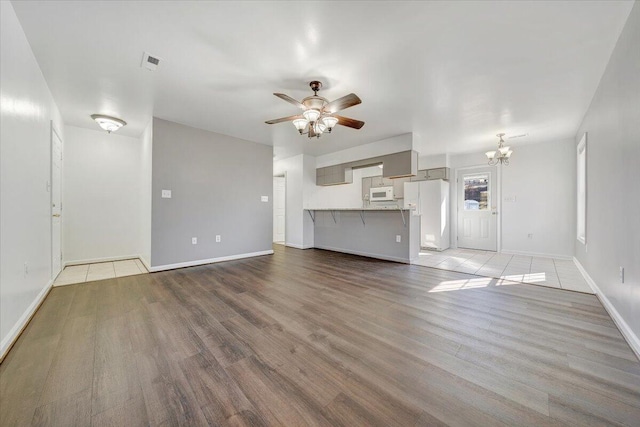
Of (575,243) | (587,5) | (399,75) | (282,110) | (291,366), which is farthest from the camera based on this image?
(575,243)

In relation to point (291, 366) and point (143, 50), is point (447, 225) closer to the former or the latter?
point (291, 366)

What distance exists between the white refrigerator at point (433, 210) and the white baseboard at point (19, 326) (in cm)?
613

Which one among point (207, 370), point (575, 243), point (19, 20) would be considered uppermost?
point (19, 20)

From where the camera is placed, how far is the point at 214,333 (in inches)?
76.0

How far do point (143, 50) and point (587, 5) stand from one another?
3.54m

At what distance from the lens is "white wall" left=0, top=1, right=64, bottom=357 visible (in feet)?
5.56

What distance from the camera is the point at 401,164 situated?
4.67m

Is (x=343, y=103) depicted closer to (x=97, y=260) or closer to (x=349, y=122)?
(x=349, y=122)

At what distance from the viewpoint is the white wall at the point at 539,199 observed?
15.8 ft

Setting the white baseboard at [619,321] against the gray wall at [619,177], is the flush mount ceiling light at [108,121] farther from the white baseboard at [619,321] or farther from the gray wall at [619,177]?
the white baseboard at [619,321]

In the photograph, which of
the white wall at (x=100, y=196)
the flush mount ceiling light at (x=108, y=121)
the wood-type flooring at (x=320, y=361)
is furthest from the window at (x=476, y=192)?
the white wall at (x=100, y=196)

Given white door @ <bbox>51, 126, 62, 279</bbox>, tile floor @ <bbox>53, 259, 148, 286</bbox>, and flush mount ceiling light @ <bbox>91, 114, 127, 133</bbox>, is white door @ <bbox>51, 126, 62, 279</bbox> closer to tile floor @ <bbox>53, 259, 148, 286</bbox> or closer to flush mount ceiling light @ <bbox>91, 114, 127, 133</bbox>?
tile floor @ <bbox>53, 259, 148, 286</bbox>

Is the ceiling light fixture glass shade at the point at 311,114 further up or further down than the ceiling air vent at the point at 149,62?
further down

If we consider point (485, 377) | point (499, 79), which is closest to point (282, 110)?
point (499, 79)
